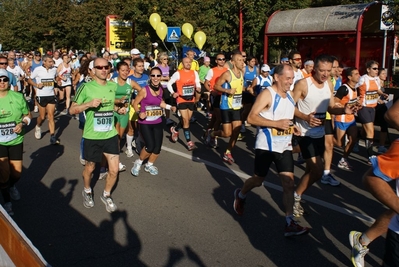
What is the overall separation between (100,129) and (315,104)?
268cm

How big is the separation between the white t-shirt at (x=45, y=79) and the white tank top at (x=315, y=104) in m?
6.87

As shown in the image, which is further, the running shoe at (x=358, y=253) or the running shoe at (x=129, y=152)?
the running shoe at (x=129, y=152)

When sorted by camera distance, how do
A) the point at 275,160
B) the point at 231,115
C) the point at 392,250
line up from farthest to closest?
the point at 231,115
the point at 275,160
the point at 392,250

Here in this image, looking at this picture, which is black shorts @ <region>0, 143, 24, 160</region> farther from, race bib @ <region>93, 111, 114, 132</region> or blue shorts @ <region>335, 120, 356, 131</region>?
blue shorts @ <region>335, 120, 356, 131</region>

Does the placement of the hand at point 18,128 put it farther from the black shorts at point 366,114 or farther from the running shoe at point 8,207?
the black shorts at point 366,114

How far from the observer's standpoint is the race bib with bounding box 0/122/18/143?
605 centimetres

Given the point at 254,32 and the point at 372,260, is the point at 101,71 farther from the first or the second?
the point at 254,32

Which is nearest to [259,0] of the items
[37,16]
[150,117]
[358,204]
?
[150,117]

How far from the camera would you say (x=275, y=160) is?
527cm

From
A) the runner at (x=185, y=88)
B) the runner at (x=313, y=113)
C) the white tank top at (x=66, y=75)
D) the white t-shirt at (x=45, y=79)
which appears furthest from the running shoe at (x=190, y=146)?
the white tank top at (x=66, y=75)

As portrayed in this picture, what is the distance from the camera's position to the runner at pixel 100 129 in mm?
5953

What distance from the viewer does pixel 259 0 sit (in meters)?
20.1

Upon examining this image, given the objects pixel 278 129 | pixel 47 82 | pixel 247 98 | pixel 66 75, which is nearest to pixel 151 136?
pixel 278 129

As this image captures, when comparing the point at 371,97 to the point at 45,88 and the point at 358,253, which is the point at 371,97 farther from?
the point at 45,88
